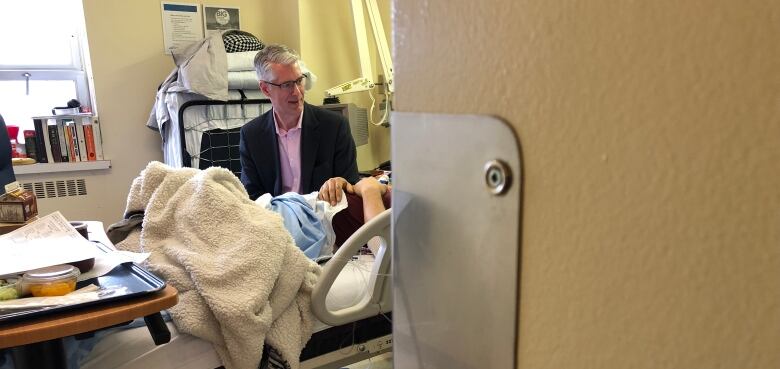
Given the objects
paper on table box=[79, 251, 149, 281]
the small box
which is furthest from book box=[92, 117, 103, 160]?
paper on table box=[79, 251, 149, 281]

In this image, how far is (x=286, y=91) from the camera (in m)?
2.13

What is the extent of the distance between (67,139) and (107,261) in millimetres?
1935

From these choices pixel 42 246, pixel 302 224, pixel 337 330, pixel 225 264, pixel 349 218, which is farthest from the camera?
pixel 349 218

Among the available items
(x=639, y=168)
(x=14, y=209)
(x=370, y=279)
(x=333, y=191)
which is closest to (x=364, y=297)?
(x=370, y=279)

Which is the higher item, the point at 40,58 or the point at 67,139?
the point at 40,58

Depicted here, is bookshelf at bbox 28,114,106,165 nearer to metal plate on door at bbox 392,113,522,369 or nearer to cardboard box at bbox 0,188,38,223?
cardboard box at bbox 0,188,38,223

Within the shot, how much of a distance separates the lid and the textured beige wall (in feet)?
2.79

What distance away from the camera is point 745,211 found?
0.20m

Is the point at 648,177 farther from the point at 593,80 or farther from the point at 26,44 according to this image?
the point at 26,44

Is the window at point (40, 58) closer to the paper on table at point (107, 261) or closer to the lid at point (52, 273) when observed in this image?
the paper on table at point (107, 261)

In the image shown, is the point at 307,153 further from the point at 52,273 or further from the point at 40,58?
the point at 40,58

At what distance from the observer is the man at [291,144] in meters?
2.16

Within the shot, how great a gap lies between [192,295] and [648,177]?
108cm

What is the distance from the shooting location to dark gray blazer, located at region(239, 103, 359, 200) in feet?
7.20
